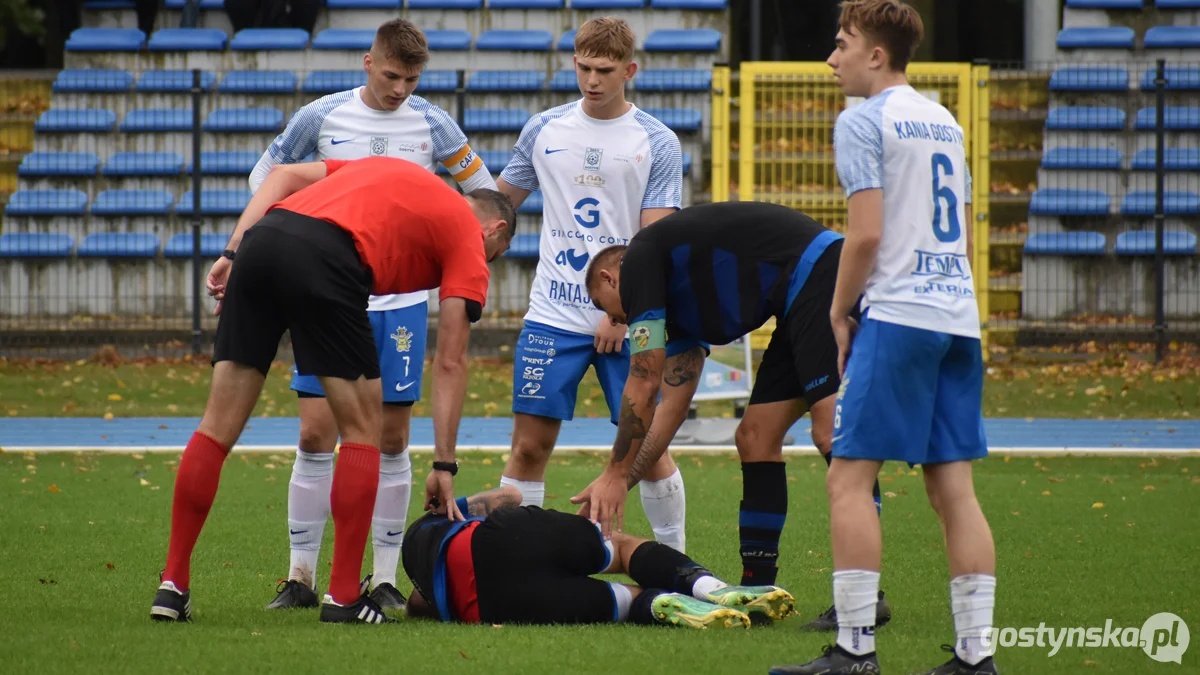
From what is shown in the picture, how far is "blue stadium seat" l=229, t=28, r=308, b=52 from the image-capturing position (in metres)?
20.1

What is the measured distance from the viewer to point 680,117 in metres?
18.8

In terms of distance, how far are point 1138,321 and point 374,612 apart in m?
13.7

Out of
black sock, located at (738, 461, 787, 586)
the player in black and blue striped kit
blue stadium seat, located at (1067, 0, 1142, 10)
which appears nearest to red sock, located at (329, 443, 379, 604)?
the player in black and blue striped kit

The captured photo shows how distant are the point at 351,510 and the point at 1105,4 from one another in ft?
59.9

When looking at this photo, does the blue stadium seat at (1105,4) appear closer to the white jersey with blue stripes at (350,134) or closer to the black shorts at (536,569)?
the white jersey with blue stripes at (350,134)

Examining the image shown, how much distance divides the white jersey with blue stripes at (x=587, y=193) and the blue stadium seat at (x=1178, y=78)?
1321cm

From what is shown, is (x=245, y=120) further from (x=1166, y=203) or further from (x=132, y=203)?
(x=1166, y=203)

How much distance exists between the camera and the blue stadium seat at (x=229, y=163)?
19.0m

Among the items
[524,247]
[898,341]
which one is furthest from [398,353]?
[524,247]

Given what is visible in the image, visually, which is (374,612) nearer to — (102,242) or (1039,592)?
(1039,592)

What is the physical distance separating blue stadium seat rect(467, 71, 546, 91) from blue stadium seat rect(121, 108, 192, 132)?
3.87 metres

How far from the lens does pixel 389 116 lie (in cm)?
642

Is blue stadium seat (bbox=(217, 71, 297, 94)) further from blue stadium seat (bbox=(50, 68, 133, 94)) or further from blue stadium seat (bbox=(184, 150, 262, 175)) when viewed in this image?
blue stadium seat (bbox=(50, 68, 133, 94))

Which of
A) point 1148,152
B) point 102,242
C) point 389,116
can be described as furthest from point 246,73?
point 389,116
